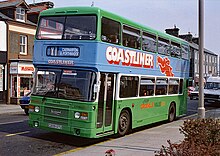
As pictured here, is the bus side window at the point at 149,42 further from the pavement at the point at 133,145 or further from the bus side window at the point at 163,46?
the pavement at the point at 133,145

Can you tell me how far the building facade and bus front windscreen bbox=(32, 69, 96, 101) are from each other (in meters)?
17.3

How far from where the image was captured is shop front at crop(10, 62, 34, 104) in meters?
27.0

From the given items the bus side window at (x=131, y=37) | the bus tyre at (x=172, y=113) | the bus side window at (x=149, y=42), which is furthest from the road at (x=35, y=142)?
the bus tyre at (x=172, y=113)

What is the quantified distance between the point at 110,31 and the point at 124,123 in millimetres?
3240

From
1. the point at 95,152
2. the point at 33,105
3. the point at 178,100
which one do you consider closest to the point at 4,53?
the point at 178,100

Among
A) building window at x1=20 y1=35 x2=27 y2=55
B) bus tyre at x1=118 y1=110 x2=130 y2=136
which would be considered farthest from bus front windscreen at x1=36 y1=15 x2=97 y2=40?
building window at x1=20 y1=35 x2=27 y2=55

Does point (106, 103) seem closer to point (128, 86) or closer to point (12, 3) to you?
point (128, 86)

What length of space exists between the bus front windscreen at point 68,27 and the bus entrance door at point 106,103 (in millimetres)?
1359

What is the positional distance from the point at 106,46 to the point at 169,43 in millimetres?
5821

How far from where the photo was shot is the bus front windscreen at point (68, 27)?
9784 mm

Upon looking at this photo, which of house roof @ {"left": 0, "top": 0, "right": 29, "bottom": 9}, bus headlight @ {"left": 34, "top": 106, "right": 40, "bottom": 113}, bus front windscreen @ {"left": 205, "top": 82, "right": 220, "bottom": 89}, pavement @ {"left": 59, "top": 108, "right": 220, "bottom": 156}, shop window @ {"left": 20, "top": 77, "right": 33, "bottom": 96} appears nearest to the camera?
pavement @ {"left": 59, "top": 108, "right": 220, "bottom": 156}

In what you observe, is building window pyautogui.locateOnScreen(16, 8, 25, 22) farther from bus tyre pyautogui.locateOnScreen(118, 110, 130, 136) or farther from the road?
bus tyre pyautogui.locateOnScreen(118, 110, 130, 136)

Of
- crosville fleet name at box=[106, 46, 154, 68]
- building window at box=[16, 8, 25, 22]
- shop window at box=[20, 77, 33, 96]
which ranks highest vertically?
building window at box=[16, 8, 25, 22]

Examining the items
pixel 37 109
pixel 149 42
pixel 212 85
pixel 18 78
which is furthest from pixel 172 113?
pixel 18 78
